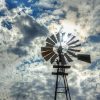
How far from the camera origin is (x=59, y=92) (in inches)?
4245

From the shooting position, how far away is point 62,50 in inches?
4203

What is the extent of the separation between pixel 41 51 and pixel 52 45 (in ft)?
3.88

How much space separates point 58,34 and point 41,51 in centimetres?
228

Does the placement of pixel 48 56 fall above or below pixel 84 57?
above

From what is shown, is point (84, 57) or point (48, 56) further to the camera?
point (84, 57)

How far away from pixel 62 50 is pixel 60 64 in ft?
4.57

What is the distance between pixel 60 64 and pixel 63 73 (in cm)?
97

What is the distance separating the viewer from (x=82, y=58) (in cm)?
10750

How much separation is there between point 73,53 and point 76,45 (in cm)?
80

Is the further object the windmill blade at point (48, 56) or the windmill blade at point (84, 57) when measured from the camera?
the windmill blade at point (84, 57)

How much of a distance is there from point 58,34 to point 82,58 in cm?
320

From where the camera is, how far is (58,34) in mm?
107250

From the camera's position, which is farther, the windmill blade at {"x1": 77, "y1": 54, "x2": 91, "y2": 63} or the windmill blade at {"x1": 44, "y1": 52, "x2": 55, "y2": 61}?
the windmill blade at {"x1": 77, "y1": 54, "x2": 91, "y2": 63}

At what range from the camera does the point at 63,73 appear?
353 feet
